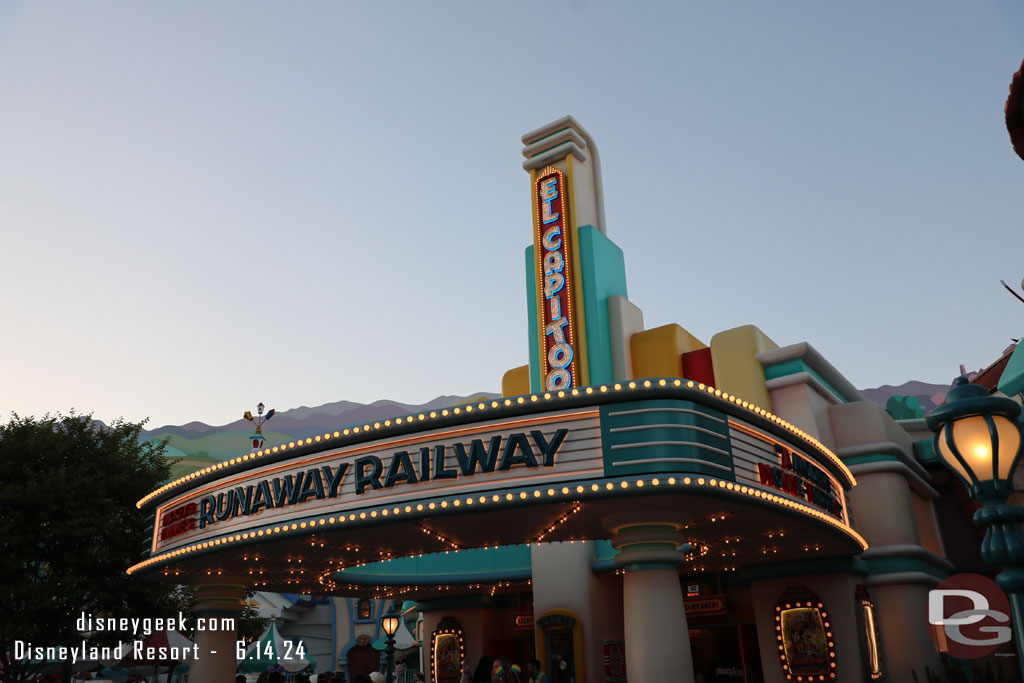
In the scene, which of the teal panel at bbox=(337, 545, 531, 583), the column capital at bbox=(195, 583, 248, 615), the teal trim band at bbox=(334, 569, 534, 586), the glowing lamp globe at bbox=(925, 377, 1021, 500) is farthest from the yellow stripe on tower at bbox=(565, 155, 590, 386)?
the glowing lamp globe at bbox=(925, 377, 1021, 500)

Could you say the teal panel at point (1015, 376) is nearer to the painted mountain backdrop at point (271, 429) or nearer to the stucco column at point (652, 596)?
the stucco column at point (652, 596)

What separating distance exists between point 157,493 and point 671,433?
45.1ft

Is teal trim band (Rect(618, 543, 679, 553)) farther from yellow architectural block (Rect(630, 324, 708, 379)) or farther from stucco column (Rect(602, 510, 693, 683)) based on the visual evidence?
yellow architectural block (Rect(630, 324, 708, 379))

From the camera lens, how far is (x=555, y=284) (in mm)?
23594

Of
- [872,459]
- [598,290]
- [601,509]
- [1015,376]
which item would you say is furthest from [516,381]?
[1015,376]

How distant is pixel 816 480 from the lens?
1656 centimetres

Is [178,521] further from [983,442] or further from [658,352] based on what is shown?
[983,442]

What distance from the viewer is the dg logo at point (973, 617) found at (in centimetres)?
437

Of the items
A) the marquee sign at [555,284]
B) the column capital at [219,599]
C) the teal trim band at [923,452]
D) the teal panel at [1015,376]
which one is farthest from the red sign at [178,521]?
the teal trim band at [923,452]

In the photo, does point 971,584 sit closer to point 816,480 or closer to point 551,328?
point 816,480

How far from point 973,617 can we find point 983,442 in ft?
4.95

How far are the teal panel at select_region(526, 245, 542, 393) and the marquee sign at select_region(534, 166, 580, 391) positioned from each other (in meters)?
0.55

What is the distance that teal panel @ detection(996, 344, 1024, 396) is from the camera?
21734mm

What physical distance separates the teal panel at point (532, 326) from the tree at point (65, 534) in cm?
1324
